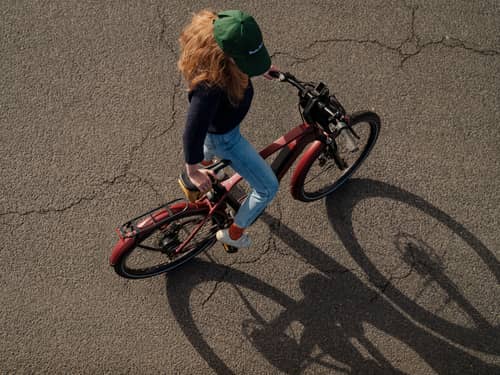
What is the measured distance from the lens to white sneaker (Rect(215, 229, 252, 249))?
12.5 ft

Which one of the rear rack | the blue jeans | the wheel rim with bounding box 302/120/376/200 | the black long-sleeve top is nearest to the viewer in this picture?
the black long-sleeve top

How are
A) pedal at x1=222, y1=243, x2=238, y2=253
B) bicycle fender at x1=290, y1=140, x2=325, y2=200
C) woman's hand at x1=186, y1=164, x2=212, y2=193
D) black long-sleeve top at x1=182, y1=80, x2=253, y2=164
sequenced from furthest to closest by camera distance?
pedal at x1=222, y1=243, x2=238, y2=253 < bicycle fender at x1=290, y1=140, x2=325, y2=200 < woman's hand at x1=186, y1=164, x2=212, y2=193 < black long-sleeve top at x1=182, y1=80, x2=253, y2=164

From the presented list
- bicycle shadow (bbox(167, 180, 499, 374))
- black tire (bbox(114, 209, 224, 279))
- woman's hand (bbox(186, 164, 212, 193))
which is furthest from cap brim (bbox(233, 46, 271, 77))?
bicycle shadow (bbox(167, 180, 499, 374))

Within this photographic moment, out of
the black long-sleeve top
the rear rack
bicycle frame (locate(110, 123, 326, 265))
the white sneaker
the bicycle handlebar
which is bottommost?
the white sneaker

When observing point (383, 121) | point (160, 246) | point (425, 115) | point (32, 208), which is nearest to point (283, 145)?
point (160, 246)

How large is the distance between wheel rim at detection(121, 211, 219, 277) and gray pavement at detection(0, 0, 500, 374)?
157 millimetres

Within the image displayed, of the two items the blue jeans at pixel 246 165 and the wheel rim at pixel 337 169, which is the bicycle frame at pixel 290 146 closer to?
the blue jeans at pixel 246 165

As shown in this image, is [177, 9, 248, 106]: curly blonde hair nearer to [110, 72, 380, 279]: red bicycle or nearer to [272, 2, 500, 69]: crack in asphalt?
[110, 72, 380, 279]: red bicycle

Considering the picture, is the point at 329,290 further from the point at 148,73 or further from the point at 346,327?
the point at 148,73

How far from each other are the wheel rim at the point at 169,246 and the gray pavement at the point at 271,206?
0.51ft

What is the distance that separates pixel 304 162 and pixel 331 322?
1.42m

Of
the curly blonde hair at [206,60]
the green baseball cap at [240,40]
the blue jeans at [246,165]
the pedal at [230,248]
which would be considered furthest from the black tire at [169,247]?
the green baseball cap at [240,40]

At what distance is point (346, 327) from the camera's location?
13.0 feet

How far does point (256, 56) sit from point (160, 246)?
79.0 inches
